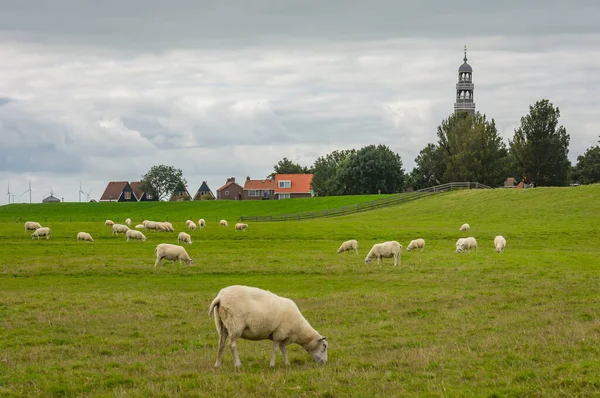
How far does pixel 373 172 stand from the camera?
134 m

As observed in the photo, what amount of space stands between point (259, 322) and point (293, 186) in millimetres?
155044

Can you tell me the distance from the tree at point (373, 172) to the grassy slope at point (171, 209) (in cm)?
1609

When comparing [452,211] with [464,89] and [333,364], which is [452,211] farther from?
[464,89]

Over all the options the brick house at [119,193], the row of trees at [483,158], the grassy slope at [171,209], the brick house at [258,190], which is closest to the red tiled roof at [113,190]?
the brick house at [119,193]

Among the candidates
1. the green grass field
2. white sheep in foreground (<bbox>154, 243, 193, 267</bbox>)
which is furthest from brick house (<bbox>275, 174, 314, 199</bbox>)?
white sheep in foreground (<bbox>154, 243, 193, 267</bbox>)

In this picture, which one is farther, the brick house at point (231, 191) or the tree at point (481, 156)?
the brick house at point (231, 191)

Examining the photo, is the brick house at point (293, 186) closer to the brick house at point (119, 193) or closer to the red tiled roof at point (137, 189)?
the red tiled roof at point (137, 189)

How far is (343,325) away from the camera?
20.0 m

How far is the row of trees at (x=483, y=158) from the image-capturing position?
379 ft

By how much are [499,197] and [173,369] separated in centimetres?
7917

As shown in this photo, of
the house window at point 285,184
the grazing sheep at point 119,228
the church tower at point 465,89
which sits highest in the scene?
the church tower at point 465,89

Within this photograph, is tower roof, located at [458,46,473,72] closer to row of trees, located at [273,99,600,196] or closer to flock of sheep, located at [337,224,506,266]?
row of trees, located at [273,99,600,196]

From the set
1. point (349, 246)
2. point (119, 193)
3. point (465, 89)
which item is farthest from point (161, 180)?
point (349, 246)

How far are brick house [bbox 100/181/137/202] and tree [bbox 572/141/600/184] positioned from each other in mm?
109163
